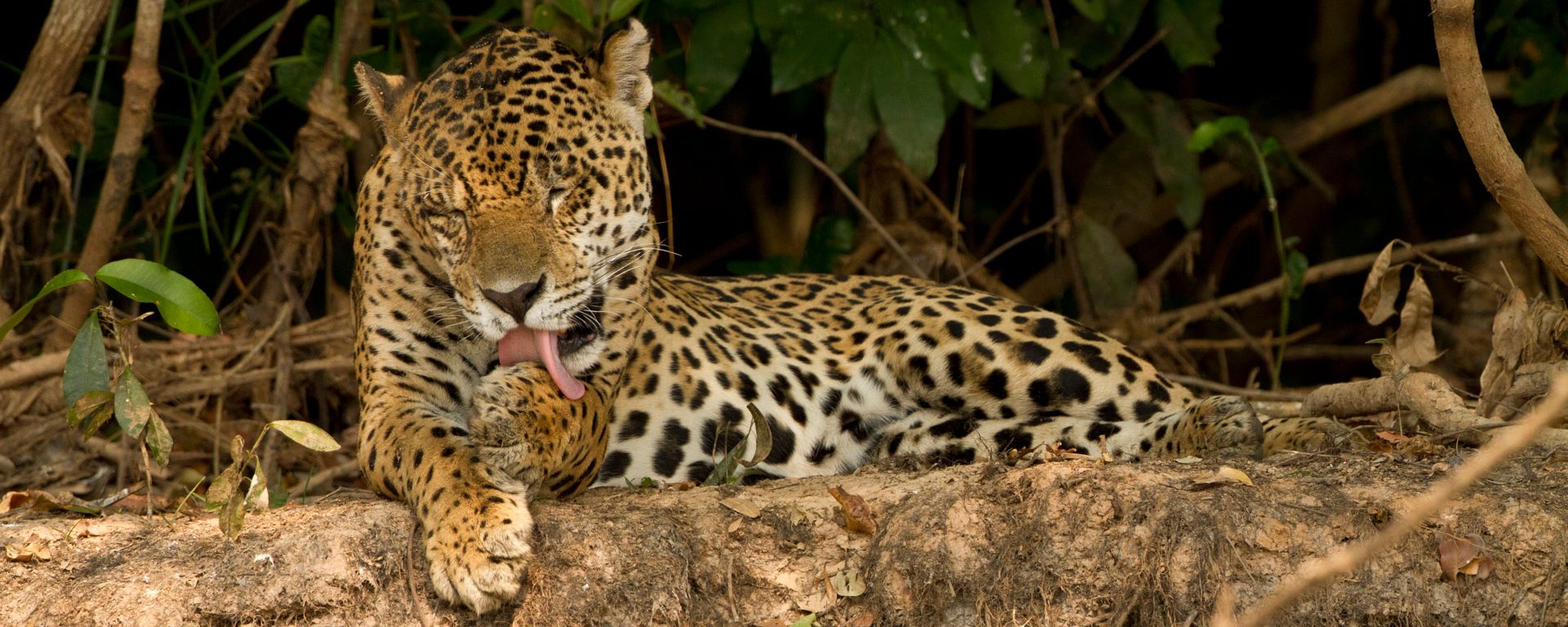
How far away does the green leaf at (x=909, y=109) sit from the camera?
679 cm

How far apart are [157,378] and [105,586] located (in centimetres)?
329

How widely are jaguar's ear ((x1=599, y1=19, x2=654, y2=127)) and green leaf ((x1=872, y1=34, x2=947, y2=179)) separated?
1.59 metres

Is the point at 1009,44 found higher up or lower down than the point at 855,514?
higher up

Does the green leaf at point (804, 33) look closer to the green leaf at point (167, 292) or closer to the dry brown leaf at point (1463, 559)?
the green leaf at point (167, 292)

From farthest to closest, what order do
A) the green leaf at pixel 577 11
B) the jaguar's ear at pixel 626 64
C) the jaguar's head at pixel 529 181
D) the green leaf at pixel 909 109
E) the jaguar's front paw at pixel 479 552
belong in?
the green leaf at pixel 909 109, the green leaf at pixel 577 11, the jaguar's ear at pixel 626 64, the jaguar's head at pixel 529 181, the jaguar's front paw at pixel 479 552

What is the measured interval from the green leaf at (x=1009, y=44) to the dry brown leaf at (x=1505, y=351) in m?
2.74

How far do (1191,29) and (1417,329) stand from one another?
9.61 feet

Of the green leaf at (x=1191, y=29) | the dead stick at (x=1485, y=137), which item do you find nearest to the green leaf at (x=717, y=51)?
the green leaf at (x=1191, y=29)

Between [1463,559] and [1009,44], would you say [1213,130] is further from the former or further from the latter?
[1463,559]

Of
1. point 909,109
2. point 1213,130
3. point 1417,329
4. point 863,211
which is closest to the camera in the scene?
point 1417,329

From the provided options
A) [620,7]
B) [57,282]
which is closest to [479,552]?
[57,282]

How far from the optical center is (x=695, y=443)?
5.85m

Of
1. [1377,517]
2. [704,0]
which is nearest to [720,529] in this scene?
[1377,517]

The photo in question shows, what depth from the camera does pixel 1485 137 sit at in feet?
14.7
